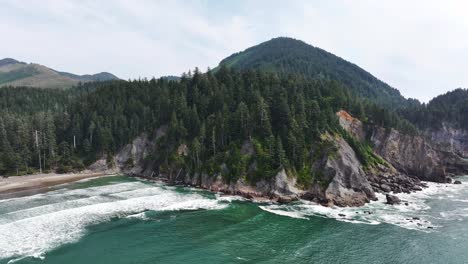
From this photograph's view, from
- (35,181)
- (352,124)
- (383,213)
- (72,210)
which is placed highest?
(352,124)

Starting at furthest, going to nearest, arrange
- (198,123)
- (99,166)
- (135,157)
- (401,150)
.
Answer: (401,150) → (135,157) → (99,166) → (198,123)

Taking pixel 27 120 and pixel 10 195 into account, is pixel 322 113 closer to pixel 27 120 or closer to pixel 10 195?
pixel 10 195

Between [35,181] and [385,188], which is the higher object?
[35,181]

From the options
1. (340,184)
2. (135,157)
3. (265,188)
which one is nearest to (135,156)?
(135,157)

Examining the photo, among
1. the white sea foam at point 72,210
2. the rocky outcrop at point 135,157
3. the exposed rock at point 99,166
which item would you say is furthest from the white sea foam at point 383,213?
the exposed rock at point 99,166

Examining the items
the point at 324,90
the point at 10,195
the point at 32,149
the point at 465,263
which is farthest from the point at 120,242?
the point at 324,90

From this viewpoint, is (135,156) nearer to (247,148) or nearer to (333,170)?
(247,148)

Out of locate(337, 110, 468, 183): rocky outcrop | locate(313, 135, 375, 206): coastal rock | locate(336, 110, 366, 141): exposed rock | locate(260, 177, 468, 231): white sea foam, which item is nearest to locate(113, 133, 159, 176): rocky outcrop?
locate(260, 177, 468, 231): white sea foam

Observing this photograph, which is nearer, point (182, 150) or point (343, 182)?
point (343, 182)
